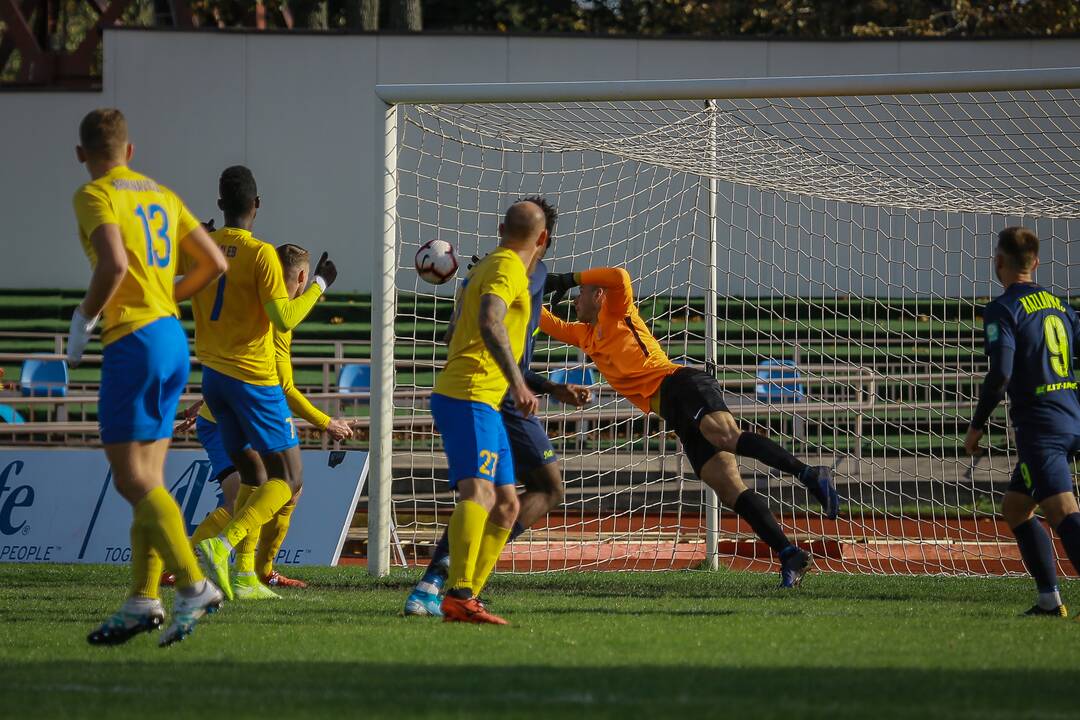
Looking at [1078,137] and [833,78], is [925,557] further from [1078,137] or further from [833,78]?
[1078,137]

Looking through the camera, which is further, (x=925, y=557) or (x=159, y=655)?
(x=925, y=557)

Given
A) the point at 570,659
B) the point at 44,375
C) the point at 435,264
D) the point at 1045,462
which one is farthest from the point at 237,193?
the point at 44,375

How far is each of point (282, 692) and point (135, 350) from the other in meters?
1.58

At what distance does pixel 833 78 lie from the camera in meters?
8.03

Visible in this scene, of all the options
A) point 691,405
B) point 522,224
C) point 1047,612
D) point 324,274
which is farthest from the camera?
point 691,405

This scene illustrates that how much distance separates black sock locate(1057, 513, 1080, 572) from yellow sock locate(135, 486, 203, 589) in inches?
165

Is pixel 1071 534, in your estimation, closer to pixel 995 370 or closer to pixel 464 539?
pixel 995 370

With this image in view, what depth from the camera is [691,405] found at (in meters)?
7.90

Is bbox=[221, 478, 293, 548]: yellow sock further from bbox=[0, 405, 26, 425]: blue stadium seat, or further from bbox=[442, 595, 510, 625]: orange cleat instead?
bbox=[0, 405, 26, 425]: blue stadium seat

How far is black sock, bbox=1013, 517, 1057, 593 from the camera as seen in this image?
6625mm

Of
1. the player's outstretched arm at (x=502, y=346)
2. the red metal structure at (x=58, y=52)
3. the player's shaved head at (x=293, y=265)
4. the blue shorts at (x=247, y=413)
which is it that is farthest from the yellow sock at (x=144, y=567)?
the red metal structure at (x=58, y=52)

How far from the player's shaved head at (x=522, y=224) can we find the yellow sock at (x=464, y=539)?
1.27 meters

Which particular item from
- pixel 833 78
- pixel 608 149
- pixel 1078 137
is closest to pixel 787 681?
pixel 833 78

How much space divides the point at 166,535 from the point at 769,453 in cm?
378
